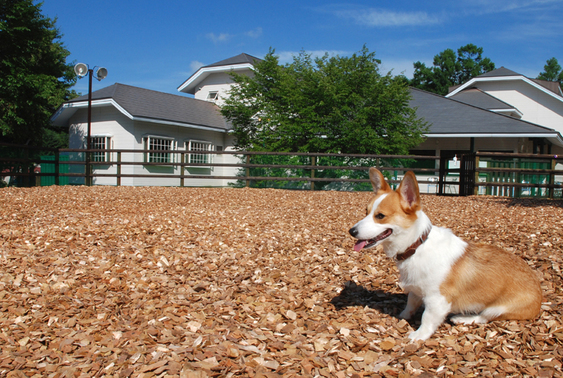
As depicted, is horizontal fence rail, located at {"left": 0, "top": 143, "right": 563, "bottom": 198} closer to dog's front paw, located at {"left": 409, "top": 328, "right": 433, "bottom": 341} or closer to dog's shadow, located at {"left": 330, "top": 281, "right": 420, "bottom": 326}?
dog's shadow, located at {"left": 330, "top": 281, "right": 420, "bottom": 326}

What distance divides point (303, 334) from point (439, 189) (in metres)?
13.2

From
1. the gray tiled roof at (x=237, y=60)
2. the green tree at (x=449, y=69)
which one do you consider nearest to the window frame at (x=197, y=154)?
the gray tiled roof at (x=237, y=60)

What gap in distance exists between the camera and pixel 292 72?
19125 mm

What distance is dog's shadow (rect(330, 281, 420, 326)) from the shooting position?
3.59 meters

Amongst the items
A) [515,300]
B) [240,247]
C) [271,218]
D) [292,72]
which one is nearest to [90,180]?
[292,72]

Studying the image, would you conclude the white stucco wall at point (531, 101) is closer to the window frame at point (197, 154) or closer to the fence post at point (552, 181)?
the fence post at point (552, 181)

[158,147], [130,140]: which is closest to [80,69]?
[130,140]

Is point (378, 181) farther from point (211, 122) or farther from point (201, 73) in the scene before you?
point (201, 73)

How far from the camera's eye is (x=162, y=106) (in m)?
20.8

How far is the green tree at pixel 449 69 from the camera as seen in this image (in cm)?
5706

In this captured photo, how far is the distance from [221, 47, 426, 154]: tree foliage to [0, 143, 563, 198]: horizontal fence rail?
3.23 feet

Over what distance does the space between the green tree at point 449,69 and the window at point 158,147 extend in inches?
1742

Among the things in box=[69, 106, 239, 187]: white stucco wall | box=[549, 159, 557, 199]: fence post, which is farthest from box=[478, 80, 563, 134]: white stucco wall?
box=[69, 106, 239, 187]: white stucco wall

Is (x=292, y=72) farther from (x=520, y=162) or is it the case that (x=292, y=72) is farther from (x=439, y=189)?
(x=520, y=162)
